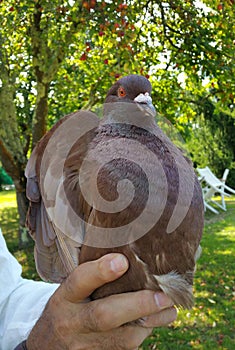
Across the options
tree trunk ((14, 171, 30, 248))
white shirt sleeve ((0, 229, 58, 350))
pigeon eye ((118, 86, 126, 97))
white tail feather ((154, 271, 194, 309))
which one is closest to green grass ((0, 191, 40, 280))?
tree trunk ((14, 171, 30, 248))

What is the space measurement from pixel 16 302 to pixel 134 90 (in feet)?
4.06

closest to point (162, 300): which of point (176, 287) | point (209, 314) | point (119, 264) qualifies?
point (176, 287)

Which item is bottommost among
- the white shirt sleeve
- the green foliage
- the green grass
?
the green foliage

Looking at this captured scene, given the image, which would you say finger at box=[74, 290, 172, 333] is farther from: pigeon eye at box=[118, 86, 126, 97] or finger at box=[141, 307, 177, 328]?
pigeon eye at box=[118, 86, 126, 97]

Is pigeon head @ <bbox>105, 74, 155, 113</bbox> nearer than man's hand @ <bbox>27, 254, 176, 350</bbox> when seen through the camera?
No

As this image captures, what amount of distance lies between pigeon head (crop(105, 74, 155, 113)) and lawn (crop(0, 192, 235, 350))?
3727mm

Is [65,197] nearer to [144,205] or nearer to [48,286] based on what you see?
[144,205]

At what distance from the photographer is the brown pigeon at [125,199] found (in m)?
1.56

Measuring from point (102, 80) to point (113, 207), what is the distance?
7.22m

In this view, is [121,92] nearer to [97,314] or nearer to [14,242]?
[97,314]

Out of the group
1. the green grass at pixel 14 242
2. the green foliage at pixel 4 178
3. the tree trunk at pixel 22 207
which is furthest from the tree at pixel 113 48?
the green foliage at pixel 4 178

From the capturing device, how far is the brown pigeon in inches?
61.4

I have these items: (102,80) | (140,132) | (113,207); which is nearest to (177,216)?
(113,207)

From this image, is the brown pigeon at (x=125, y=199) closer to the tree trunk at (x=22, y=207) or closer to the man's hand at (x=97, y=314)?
the man's hand at (x=97, y=314)
